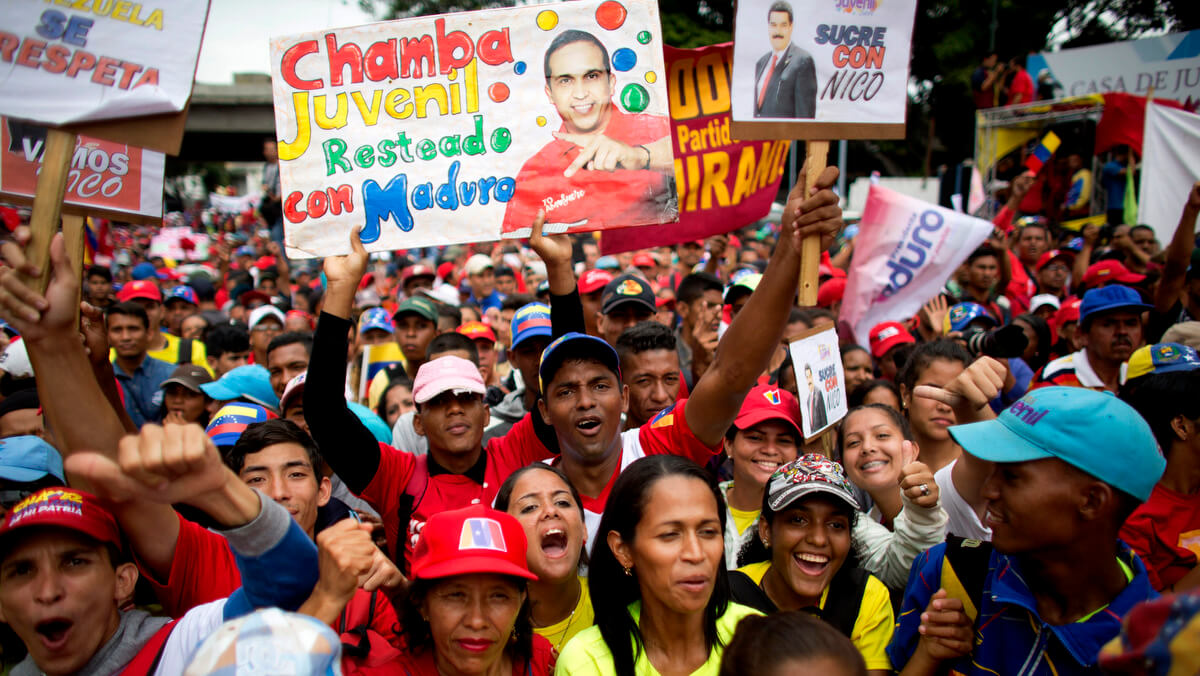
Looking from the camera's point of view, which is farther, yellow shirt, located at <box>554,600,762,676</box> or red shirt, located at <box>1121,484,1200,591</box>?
red shirt, located at <box>1121,484,1200,591</box>

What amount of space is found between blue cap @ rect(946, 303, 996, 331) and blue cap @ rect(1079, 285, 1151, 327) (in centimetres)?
74

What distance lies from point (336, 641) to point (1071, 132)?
1547 centimetres

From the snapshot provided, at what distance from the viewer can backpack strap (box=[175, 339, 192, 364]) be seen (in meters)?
7.12

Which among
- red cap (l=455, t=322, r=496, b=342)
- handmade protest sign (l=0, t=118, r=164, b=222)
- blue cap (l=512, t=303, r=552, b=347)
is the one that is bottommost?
red cap (l=455, t=322, r=496, b=342)

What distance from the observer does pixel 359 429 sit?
3010mm

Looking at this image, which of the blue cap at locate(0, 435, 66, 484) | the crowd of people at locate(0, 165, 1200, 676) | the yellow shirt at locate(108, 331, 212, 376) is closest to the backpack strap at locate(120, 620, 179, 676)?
the crowd of people at locate(0, 165, 1200, 676)

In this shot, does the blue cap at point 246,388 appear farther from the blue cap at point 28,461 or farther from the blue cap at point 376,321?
the blue cap at point 376,321

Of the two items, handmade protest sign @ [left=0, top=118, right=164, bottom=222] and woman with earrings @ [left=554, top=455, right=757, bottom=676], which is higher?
handmade protest sign @ [left=0, top=118, right=164, bottom=222]

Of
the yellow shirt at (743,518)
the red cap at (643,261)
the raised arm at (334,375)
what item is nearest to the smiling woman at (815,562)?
the yellow shirt at (743,518)

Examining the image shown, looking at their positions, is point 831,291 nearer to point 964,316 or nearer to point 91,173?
point 964,316

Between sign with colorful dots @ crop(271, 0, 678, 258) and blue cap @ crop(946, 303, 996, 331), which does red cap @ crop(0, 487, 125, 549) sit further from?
blue cap @ crop(946, 303, 996, 331)

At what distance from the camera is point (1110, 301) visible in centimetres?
475

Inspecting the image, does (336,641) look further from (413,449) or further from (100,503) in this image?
(413,449)

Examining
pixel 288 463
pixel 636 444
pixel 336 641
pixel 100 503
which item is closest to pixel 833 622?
pixel 636 444
